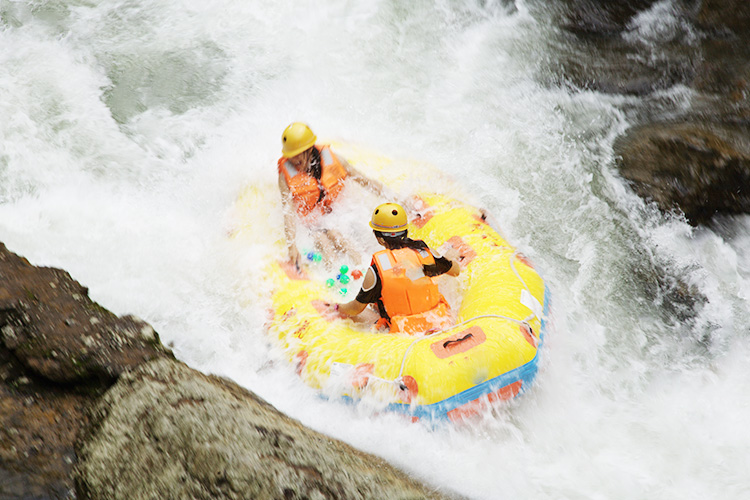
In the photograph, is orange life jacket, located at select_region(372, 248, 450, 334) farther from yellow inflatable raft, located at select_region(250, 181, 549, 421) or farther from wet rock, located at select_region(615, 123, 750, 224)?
wet rock, located at select_region(615, 123, 750, 224)

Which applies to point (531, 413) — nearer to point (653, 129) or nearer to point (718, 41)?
point (653, 129)

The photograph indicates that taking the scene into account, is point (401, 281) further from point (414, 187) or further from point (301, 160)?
point (301, 160)

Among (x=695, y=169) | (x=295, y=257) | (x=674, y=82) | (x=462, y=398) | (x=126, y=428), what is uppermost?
(x=674, y=82)

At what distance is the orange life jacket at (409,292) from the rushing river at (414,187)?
2.34ft

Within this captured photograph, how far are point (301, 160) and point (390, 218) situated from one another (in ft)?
4.74

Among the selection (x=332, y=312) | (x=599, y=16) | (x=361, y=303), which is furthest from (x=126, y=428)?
(x=599, y=16)

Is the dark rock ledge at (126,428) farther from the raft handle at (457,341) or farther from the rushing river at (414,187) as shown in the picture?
the rushing river at (414,187)

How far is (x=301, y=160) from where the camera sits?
5.08m

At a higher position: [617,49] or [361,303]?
[617,49]

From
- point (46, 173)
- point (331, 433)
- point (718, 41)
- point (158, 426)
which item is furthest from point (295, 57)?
point (158, 426)

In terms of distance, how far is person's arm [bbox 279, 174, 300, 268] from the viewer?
482 centimetres

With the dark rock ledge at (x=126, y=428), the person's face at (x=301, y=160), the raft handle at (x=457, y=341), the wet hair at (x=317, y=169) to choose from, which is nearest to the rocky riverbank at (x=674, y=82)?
the raft handle at (x=457, y=341)

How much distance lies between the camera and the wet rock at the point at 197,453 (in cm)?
230

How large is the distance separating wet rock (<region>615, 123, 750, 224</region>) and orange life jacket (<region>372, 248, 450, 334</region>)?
273 centimetres
